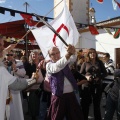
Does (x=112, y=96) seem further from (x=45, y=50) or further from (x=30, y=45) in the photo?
(x=30, y=45)

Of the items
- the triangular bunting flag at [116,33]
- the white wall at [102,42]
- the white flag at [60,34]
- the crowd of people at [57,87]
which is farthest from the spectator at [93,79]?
the white wall at [102,42]

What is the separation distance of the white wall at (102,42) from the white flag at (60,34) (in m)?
9.98

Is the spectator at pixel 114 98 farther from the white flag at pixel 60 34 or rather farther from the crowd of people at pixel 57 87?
the white flag at pixel 60 34

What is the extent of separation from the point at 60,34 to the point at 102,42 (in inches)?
444

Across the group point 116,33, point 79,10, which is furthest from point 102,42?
point 79,10

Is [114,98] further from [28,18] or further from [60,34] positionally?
[28,18]

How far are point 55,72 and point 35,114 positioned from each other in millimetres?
2051

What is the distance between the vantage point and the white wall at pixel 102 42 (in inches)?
572

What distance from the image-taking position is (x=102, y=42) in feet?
50.9

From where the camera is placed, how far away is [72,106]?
359 centimetres

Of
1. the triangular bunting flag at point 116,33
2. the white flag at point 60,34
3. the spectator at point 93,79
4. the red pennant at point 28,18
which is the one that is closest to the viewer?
the white flag at point 60,34

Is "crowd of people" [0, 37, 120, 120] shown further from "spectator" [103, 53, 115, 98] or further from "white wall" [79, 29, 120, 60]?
"white wall" [79, 29, 120, 60]

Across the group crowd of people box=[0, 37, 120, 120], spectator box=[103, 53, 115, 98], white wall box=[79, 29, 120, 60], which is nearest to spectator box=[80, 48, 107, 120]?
crowd of people box=[0, 37, 120, 120]

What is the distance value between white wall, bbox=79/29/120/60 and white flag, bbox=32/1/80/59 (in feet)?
32.8
